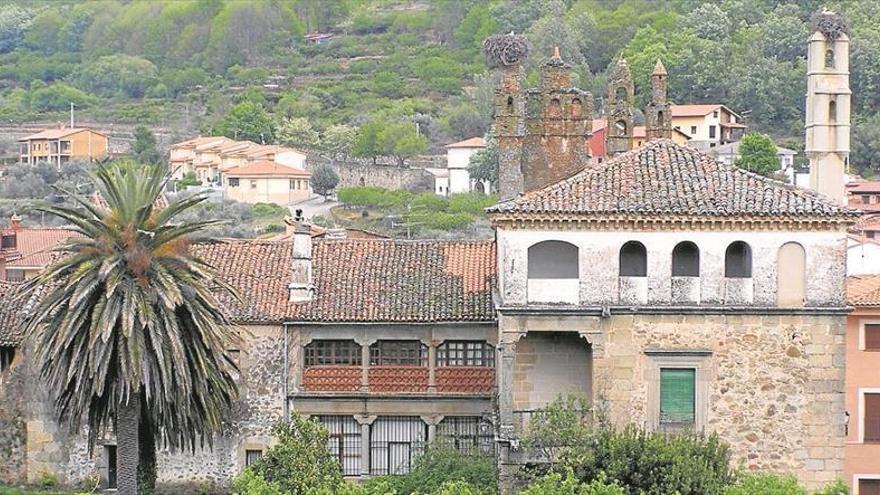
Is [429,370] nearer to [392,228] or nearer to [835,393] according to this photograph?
[835,393]

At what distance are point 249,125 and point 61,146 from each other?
18.5 m

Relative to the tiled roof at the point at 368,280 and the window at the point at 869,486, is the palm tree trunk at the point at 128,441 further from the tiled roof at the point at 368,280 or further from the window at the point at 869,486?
the window at the point at 869,486

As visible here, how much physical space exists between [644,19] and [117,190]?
141m

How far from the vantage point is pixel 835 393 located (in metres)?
37.9

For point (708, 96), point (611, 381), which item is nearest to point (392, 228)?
point (708, 96)

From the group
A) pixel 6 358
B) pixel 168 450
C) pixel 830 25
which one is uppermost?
pixel 830 25

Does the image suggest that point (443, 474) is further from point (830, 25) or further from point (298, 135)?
point (298, 135)

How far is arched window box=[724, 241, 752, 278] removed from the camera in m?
38.0

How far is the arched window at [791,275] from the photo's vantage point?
124 ft

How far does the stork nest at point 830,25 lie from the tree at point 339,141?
340 feet

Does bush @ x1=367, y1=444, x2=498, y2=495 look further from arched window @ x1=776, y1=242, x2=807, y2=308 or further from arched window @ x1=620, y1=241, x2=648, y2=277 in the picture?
arched window @ x1=776, y1=242, x2=807, y2=308

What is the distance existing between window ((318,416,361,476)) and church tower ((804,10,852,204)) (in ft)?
43.4

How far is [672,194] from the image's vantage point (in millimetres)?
38031

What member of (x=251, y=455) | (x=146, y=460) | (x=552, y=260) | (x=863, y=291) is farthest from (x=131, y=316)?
(x=863, y=291)
